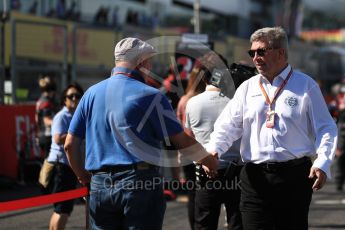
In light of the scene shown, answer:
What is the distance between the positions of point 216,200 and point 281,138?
1.81 meters

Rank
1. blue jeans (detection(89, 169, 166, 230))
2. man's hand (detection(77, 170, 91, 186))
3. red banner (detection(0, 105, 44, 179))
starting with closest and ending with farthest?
blue jeans (detection(89, 169, 166, 230))
man's hand (detection(77, 170, 91, 186))
red banner (detection(0, 105, 44, 179))

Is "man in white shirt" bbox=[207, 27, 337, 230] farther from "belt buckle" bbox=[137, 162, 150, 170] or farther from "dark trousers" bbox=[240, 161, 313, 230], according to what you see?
"belt buckle" bbox=[137, 162, 150, 170]

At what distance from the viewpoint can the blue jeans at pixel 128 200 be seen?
4953 millimetres

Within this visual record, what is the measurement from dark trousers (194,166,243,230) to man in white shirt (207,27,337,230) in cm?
147

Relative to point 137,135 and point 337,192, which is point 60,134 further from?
point 337,192

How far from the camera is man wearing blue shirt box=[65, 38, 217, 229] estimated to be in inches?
196

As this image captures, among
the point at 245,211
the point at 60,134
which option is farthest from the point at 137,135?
the point at 60,134

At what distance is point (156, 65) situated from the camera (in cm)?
1842

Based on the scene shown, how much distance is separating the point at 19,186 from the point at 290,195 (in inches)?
356

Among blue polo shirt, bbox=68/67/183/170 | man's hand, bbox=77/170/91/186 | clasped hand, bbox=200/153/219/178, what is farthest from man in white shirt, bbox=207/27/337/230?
man's hand, bbox=77/170/91/186

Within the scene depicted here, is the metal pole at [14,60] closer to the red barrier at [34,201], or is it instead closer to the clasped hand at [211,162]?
the red barrier at [34,201]

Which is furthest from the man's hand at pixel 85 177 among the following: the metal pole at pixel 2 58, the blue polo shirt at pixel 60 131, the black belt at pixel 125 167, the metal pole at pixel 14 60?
the metal pole at pixel 14 60

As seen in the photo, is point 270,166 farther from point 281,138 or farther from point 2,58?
point 2,58

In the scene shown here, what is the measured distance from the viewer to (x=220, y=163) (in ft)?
23.1
